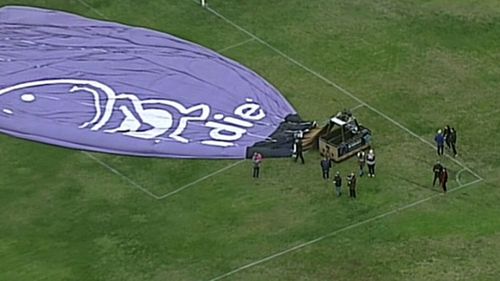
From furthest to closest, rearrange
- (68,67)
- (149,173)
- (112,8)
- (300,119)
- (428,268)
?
(112,8) < (68,67) < (300,119) < (149,173) < (428,268)

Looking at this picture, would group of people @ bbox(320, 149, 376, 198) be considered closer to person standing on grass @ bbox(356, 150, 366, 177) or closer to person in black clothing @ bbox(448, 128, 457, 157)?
person standing on grass @ bbox(356, 150, 366, 177)

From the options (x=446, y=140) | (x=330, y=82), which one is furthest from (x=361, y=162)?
(x=330, y=82)

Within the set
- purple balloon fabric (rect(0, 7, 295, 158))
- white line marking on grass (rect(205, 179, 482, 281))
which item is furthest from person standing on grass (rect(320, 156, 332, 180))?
purple balloon fabric (rect(0, 7, 295, 158))

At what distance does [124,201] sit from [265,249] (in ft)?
24.4

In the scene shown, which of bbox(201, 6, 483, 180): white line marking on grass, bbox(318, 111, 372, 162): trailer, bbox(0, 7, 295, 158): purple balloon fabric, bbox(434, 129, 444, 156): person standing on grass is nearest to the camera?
bbox(434, 129, 444, 156): person standing on grass

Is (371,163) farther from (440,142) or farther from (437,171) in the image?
(440,142)

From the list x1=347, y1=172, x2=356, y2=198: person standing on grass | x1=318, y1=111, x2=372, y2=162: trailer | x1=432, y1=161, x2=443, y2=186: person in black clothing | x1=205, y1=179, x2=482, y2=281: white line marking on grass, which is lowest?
x1=205, y1=179, x2=482, y2=281: white line marking on grass

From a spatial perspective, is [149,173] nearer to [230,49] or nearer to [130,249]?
[130,249]

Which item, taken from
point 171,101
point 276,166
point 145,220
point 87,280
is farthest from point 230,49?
point 87,280

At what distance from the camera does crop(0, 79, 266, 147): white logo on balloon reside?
204 ft

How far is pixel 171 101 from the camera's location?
65188 millimetres

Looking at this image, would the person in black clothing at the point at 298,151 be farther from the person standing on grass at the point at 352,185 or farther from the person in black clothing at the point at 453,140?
the person in black clothing at the point at 453,140

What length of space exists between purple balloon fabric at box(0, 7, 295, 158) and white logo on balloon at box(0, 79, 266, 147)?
0.05 m

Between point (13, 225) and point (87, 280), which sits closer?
point (87, 280)
